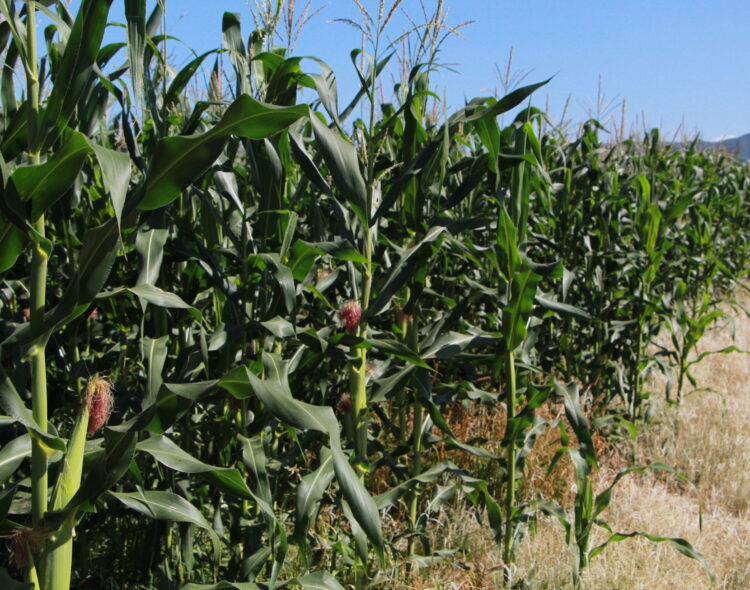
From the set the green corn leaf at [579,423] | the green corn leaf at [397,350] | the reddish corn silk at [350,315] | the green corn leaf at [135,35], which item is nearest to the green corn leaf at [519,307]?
the green corn leaf at [579,423]

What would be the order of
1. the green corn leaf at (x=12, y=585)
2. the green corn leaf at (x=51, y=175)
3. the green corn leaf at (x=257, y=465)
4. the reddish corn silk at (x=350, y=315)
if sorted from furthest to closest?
1. the reddish corn silk at (x=350, y=315)
2. the green corn leaf at (x=257, y=465)
3. the green corn leaf at (x=12, y=585)
4. the green corn leaf at (x=51, y=175)

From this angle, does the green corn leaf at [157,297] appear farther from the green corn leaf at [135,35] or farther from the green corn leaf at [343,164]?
the green corn leaf at [343,164]

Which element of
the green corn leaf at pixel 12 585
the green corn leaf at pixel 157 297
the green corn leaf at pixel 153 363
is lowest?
the green corn leaf at pixel 12 585

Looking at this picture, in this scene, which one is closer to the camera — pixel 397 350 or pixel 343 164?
pixel 343 164

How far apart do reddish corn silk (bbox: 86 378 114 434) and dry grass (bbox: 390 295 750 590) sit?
4.48 ft

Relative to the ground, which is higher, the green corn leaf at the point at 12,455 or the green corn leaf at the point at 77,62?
the green corn leaf at the point at 77,62

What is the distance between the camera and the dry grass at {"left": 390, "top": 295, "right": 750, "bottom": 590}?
2768mm

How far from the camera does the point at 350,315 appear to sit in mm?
2289

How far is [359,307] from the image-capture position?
2320 mm

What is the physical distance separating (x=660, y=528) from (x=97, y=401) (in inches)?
108

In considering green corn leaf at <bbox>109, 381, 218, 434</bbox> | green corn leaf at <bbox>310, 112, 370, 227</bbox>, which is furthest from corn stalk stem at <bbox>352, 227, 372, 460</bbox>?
green corn leaf at <bbox>109, 381, 218, 434</bbox>

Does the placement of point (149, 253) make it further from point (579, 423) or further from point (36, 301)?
point (579, 423)

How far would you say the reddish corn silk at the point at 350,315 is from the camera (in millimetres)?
2285

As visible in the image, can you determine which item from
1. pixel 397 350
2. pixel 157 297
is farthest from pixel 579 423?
pixel 157 297
